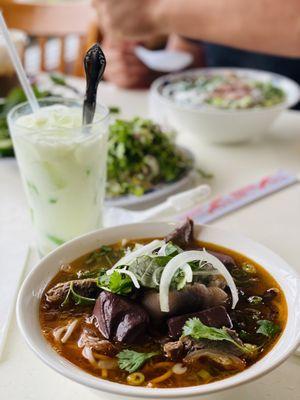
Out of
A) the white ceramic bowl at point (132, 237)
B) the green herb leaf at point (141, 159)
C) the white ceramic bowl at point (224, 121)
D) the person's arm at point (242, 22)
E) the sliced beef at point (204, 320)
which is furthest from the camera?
the person's arm at point (242, 22)

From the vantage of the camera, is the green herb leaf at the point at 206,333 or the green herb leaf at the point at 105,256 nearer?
the green herb leaf at the point at 206,333

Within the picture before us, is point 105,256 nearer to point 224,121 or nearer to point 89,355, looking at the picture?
point 89,355

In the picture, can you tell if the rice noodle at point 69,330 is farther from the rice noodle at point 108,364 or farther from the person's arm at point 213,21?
the person's arm at point 213,21

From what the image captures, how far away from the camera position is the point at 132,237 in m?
1.17

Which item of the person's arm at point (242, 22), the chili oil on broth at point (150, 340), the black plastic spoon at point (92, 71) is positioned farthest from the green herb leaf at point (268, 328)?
the person's arm at point (242, 22)

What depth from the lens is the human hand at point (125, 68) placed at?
8.65ft

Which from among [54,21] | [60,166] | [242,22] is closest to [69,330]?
[60,166]

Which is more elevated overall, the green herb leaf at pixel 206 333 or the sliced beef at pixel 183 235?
the green herb leaf at pixel 206 333

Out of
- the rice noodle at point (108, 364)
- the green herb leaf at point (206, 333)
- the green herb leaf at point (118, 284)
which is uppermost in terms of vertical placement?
the green herb leaf at point (118, 284)

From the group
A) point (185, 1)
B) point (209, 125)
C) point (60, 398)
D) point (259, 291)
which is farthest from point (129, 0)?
point (60, 398)

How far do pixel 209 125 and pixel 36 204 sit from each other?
0.80 meters

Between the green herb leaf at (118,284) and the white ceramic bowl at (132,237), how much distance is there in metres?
0.14

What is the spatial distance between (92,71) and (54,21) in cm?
220

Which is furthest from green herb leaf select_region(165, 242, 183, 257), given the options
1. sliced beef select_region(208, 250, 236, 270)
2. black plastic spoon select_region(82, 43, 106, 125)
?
black plastic spoon select_region(82, 43, 106, 125)
